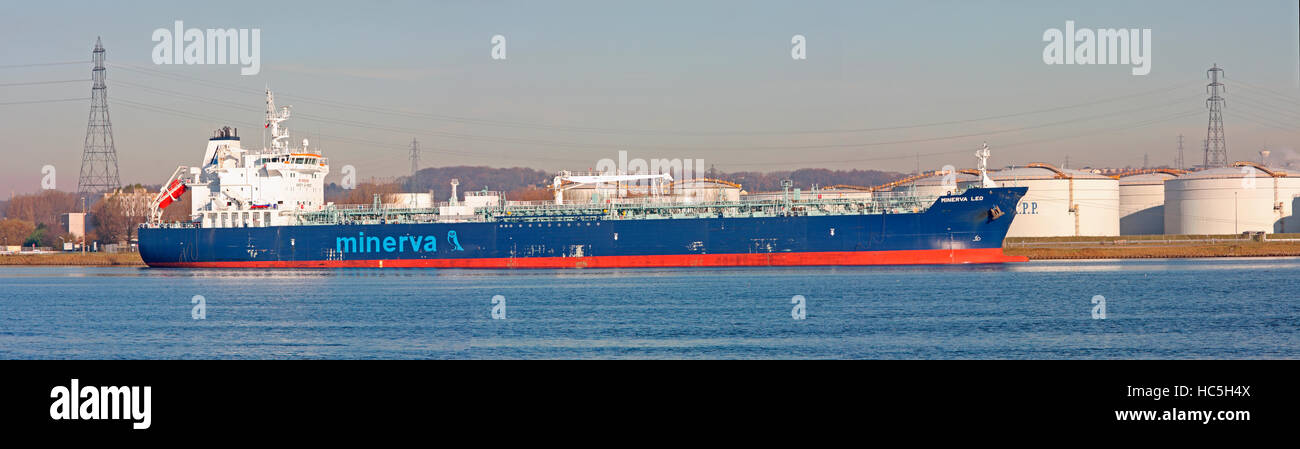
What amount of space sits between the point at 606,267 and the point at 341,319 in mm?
26305

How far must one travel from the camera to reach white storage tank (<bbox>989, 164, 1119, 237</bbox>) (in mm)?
82312

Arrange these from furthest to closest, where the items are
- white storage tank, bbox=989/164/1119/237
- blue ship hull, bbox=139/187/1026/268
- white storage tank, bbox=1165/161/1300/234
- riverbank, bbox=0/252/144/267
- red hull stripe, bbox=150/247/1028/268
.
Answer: white storage tank, bbox=1165/161/1300/234, white storage tank, bbox=989/164/1119/237, riverbank, bbox=0/252/144/267, red hull stripe, bbox=150/247/1028/268, blue ship hull, bbox=139/187/1026/268

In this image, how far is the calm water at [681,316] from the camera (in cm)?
2386

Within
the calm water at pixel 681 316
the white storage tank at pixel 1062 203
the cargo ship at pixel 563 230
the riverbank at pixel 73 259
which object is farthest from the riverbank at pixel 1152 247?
the riverbank at pixel 73 259

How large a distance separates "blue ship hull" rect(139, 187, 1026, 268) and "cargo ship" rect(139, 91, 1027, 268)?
57 millimetres

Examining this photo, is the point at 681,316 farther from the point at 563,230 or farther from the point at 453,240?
the point at 453,240

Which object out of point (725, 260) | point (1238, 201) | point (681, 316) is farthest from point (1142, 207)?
point (681, 316)

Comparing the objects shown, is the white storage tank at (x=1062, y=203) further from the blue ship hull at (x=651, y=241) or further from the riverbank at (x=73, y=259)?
the riverbank at (x=73, y=259)

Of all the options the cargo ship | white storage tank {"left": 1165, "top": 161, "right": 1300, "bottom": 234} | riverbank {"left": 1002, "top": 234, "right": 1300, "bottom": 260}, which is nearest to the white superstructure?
the cargo ship

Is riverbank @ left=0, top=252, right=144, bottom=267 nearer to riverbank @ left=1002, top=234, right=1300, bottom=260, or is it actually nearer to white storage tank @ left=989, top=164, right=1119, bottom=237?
riverbank @ left=1002, top=234, right=1300, bottom=260

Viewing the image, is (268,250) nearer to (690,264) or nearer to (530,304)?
(690,264)

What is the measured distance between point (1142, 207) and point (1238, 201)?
30.7 ft
